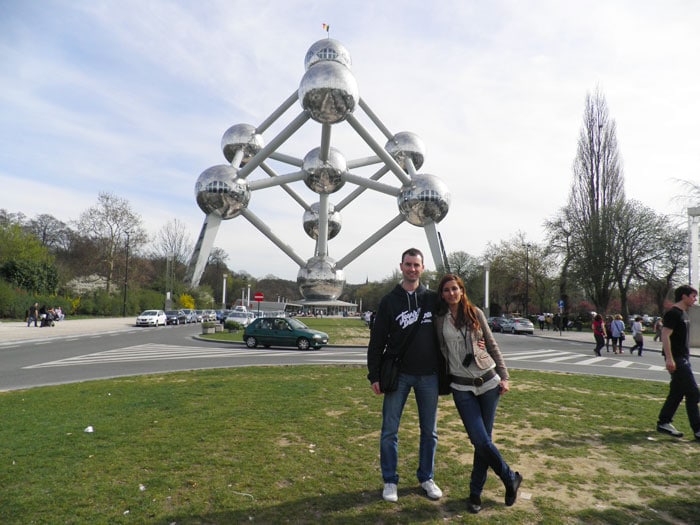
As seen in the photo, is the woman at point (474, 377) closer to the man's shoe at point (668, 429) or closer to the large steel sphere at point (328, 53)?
the man's shoe at point (668, 429)

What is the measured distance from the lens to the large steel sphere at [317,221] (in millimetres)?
25453

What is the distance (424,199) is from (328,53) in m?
7.49

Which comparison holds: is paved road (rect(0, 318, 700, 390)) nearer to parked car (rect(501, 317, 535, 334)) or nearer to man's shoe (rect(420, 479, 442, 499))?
man's shoe (rect(420, 479, 442, 499))

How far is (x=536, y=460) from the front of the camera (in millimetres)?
4391

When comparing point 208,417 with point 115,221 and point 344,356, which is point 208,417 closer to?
point 344,356

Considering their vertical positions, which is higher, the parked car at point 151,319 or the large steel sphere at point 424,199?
the large steel sphere at point 424,199

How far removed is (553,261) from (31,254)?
46514mm

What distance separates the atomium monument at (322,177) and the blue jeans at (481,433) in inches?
616

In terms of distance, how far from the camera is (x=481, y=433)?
10.9 feet

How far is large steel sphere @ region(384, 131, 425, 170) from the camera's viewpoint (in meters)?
25.0

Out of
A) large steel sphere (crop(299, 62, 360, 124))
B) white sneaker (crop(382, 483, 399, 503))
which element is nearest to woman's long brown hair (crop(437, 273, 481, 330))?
white sneaker (crop(382, 483, 399, 503))

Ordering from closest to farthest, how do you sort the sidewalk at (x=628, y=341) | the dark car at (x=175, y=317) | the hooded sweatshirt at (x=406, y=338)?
the hooded sweatshirt at (x=406, y=338) → the sidewalk at (x=628, y=341) → the dark car at (x=175, y=317)

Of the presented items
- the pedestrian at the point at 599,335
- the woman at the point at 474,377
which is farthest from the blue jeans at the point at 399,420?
the pedestrian at the point at 599,335

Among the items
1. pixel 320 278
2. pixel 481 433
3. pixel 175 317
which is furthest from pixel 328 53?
pixel 175 317
